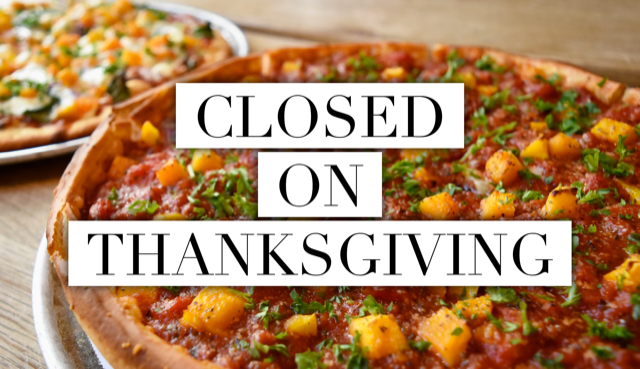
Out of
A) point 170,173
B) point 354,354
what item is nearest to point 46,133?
point 170,173

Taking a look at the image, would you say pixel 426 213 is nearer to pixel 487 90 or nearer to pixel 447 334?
pixel 447 334

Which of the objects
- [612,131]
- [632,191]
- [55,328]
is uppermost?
[612,131]

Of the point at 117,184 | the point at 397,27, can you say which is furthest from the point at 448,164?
the point at 397,27

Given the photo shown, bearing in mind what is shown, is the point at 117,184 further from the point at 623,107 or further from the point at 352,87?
the point at 623,107

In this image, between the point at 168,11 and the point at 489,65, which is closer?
the point at 489,65

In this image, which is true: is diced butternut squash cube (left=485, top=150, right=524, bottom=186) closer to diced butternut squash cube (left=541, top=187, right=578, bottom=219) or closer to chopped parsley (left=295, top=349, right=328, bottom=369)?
diced butternut squash cube (left=541, top=187, right=578, bottom=219)
